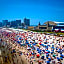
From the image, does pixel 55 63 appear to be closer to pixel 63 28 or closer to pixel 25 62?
pixel 25 62

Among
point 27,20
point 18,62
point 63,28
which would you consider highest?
point 27,20

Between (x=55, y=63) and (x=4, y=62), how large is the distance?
880 centimetres

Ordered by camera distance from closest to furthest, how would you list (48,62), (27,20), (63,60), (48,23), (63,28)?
(48,62)
(63,60)
(63,28)
(48,23)
(27,20)

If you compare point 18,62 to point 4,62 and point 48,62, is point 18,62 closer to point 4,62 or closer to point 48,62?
point 4,62

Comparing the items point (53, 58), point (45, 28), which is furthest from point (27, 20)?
point (53, 58)

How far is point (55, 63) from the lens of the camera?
59.8 feet

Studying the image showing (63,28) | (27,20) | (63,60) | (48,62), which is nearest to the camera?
(48,62)

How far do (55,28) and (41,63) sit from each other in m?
55.5

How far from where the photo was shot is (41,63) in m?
18.4

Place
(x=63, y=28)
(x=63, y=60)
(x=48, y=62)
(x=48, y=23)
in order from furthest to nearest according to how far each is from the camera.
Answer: (x=48, y=23) → (x=63, y=28) → (x=63, y=60) → (x=48, y=62)

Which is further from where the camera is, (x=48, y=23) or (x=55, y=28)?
(x=48, y=23)

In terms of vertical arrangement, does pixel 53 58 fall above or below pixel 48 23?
below

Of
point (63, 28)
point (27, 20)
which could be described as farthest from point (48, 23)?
point (27, 20)

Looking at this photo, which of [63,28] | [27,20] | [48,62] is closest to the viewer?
[48,62]
